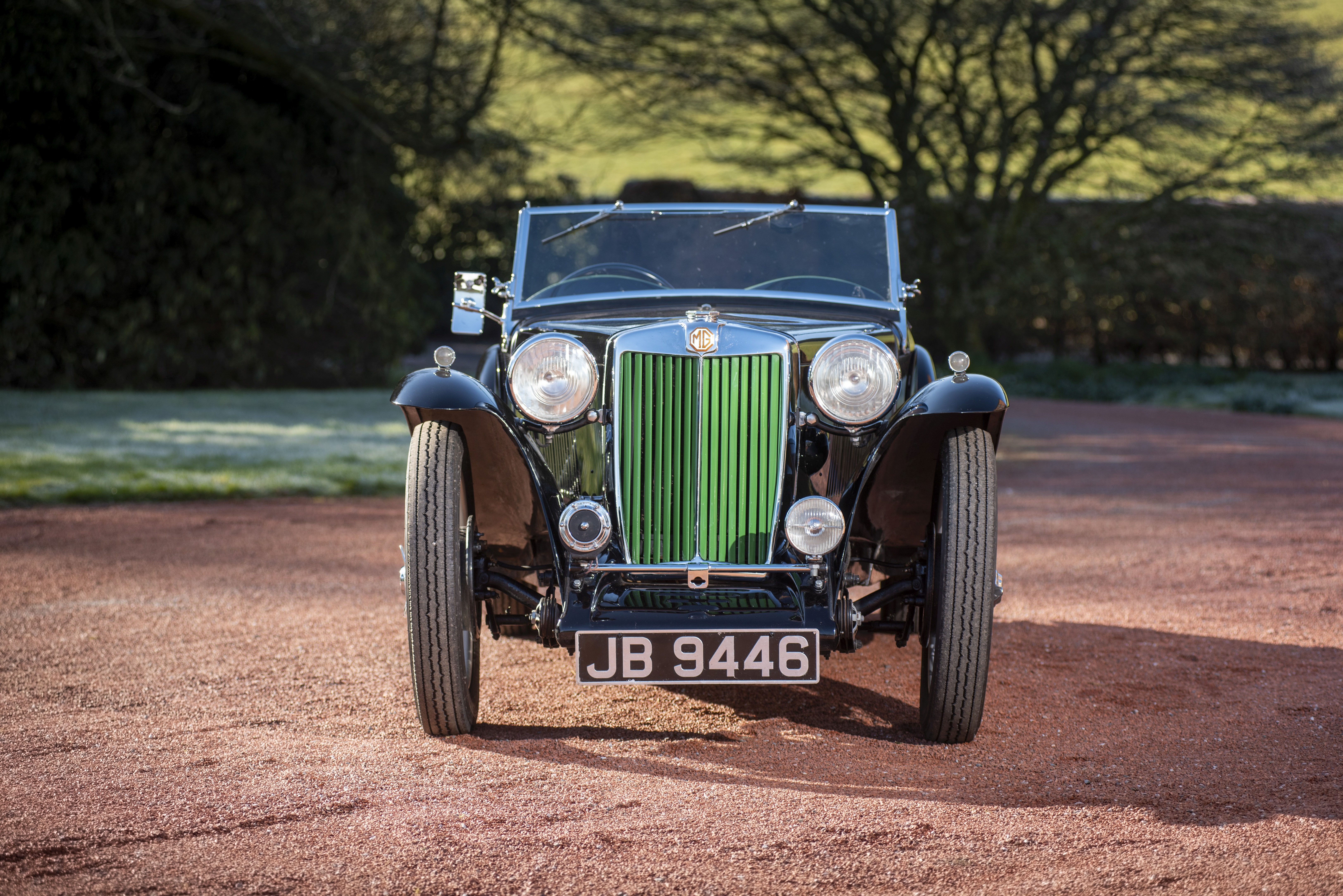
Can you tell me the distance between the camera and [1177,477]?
10055 mm

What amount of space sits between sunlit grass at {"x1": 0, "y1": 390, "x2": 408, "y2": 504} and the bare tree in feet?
21.1

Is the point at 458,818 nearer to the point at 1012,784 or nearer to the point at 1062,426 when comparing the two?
the point at 1012,784

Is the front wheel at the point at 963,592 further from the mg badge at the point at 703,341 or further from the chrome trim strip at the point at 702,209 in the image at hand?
the chrome trim strip at the point at 702,209

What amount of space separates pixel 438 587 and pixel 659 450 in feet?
2.45

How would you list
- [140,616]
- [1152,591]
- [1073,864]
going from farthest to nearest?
[1152,591] → [140,616] → [1073,864]

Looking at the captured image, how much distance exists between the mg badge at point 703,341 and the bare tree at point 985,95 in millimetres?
13003

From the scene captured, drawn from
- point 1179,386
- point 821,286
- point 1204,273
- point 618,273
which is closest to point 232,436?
point 618,273

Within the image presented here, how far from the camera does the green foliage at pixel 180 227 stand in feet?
47.1

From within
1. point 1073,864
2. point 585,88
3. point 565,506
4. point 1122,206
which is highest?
point 585,88

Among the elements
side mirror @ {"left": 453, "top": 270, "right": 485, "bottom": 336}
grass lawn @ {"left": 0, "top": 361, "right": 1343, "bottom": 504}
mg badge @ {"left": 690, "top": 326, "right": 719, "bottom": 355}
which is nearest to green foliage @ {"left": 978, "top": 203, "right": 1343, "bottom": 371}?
grass lawn @ {"left": 0, "top": 361, "right": 1343, "bottom": 504}

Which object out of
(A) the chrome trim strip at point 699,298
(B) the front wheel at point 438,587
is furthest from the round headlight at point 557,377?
(A) the chrome trim strip at point 699,298

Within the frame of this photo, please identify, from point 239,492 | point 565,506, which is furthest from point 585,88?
point 565,506

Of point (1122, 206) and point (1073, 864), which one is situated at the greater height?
point (1122, 206)

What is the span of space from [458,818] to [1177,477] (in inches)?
341
